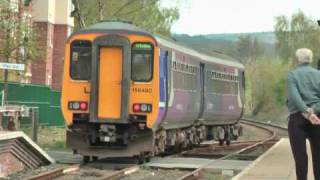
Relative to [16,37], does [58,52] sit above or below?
above

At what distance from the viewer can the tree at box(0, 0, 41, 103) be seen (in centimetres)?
2616

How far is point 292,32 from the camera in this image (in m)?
103

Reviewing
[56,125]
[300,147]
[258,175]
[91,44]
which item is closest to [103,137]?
[91,44]

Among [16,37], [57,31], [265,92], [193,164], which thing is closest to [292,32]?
[265,92]

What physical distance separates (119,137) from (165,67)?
2039 millimetres

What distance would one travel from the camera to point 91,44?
17594mm

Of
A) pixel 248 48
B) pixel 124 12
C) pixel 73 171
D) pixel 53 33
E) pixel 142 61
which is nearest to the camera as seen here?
pixel 73 171

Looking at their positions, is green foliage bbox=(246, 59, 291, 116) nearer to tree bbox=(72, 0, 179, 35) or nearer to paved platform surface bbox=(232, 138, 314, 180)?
tree bbox=(72, 0, 179, 35)

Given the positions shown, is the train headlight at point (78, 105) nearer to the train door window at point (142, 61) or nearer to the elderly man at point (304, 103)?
the train door window at point (142, 61)

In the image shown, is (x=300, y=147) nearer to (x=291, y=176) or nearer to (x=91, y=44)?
(x=291, y=176)

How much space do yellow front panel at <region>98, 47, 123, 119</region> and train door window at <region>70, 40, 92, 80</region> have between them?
43 cm

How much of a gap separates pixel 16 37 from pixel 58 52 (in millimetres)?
24998

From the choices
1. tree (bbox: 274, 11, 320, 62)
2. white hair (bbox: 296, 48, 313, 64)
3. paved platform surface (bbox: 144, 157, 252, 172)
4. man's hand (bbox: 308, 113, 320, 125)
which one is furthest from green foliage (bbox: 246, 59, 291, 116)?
man's hand (bbox: 308, 113, 320, 125)

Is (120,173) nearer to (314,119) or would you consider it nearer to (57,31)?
(314,119)
